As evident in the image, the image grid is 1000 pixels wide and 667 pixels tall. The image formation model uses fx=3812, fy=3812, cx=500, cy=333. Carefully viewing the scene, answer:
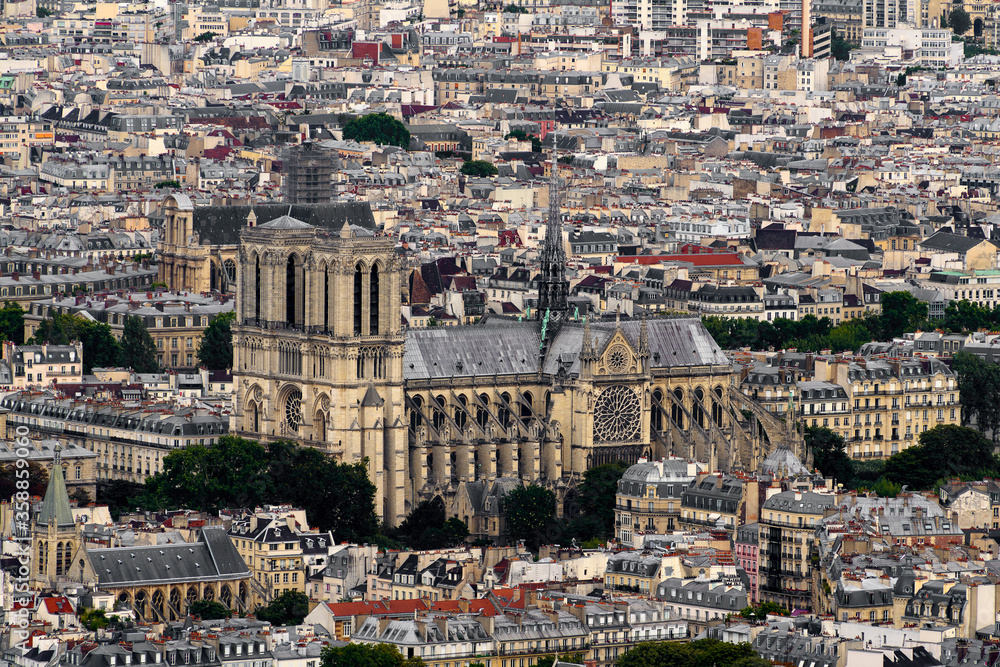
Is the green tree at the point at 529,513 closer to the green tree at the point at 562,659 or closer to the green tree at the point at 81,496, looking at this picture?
the green tree at the point at 81,496

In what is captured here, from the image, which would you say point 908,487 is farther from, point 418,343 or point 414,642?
point 414,642

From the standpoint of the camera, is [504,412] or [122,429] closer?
[504,412]

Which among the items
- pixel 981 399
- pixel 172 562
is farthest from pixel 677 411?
pixel 172 562

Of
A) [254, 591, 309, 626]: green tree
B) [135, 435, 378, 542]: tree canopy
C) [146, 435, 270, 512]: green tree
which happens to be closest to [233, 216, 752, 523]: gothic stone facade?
[135, 435, 378, 542]: tree canopy

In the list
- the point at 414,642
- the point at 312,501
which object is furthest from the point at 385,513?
the point at 414,642

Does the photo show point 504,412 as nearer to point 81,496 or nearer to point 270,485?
point 270,485

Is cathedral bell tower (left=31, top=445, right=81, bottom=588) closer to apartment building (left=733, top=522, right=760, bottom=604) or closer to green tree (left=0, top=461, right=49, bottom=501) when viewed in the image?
green tree (left=0, top=461, right=49, bottom=501)
